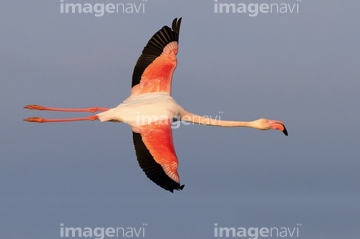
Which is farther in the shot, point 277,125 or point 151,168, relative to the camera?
point 277,125

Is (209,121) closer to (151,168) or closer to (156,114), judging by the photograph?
(156,114)

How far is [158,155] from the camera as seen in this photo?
30.0 m

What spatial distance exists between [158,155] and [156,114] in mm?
1179

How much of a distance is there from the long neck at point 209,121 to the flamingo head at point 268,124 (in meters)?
0.18

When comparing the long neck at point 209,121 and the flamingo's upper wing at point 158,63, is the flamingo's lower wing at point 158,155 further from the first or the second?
the flamingo's upper wing at point 158,63

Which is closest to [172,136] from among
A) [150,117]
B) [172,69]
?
[150,117]

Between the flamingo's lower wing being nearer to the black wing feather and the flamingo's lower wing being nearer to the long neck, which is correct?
the black wing feather

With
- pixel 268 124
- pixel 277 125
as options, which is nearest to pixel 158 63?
pixel 268 124

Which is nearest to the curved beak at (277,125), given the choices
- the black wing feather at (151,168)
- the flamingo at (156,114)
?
A: the flamingo at (156,114)

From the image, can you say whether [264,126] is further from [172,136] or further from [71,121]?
[71,121]

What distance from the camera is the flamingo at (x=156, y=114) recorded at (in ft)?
97.9

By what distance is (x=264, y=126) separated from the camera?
105 feet

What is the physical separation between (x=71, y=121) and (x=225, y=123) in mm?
4203

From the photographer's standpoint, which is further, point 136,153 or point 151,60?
point 151,60
